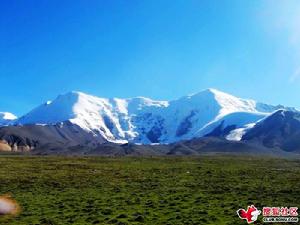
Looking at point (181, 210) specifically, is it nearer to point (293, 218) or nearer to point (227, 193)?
point (293, 218)

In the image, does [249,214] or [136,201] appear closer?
[249,214]

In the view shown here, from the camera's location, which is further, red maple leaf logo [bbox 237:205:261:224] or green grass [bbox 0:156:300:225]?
green grass [bbox 0:156:300:225]

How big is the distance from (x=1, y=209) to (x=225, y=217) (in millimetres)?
17161

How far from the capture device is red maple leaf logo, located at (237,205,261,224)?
2967cm

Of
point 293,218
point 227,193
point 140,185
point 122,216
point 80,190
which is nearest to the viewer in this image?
point 293,218

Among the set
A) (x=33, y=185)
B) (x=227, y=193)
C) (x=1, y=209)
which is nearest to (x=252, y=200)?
(x=227, y=193)

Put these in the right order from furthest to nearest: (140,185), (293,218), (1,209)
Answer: (140,185), (1,209), (293,218)

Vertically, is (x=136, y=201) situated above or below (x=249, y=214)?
above

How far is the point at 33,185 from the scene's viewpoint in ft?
173

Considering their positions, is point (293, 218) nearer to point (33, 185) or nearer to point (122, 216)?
point (122, 216)

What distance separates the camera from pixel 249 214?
30578 millimetres

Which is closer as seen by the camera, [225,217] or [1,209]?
[225,217]

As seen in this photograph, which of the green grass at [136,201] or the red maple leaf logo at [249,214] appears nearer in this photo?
the red maple leaf logo at [249,214]

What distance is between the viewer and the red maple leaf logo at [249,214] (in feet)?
97.3
